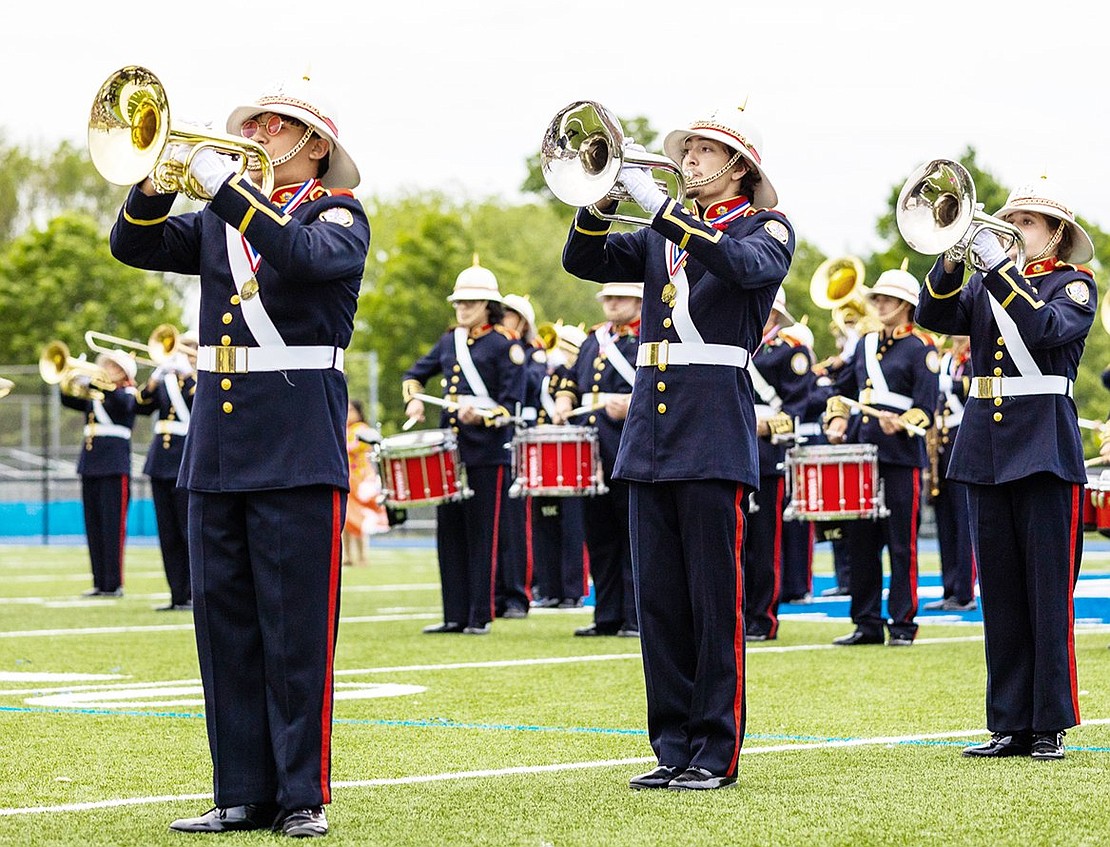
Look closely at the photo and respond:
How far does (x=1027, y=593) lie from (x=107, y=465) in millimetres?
11398

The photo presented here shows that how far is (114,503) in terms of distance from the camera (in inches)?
698

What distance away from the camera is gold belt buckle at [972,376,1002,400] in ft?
25.2

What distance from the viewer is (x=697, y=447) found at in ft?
22.3

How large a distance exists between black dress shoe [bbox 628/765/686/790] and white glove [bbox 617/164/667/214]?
1770mm

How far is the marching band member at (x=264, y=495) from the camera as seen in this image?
231 inches

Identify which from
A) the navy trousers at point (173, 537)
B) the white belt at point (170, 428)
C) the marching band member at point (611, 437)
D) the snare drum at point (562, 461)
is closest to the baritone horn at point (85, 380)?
the white belt at point (170, 428)

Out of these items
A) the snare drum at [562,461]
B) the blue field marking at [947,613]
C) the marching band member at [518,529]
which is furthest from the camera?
the marching band member at [518,529]

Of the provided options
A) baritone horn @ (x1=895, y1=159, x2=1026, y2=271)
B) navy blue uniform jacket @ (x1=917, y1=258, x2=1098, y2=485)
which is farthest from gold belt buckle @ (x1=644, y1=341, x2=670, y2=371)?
navy blue uniform jacket @ (x1=917, y1=258, x2=1098, y2=485)

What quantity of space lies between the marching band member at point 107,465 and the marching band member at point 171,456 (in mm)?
991

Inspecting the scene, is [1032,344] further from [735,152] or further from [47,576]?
[47,576]

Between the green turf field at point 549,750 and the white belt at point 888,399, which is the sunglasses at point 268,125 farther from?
the white belt at point 888,399

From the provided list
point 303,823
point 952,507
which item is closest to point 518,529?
point 952,507

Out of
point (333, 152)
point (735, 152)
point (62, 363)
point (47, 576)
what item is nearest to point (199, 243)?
point (333, 152)

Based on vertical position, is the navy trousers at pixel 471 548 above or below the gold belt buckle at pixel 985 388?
below
